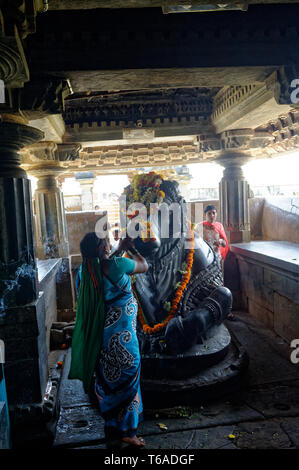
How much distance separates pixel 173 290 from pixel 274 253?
2036 mm

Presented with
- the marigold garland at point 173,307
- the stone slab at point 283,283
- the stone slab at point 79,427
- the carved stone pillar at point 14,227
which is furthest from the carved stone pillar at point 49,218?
the stone slab at point 283,283

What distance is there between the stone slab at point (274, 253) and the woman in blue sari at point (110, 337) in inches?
93.1

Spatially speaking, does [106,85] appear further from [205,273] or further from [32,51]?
[205,273]

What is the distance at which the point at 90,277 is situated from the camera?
2631 mm

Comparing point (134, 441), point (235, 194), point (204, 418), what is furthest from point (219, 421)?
point (235, 194)

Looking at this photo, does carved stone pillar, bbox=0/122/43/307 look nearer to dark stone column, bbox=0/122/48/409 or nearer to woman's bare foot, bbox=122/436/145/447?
dark stone column, bbox=0/122/48/409

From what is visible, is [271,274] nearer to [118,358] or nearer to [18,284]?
[118,358]

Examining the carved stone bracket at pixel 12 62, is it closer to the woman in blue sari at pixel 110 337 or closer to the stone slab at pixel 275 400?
the woman in blue sari at pixel 110 337

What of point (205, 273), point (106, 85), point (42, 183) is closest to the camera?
point (106, 85)

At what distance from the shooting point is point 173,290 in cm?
375

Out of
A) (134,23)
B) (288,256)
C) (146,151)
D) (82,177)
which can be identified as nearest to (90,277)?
(134,23)

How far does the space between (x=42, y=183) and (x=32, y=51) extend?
330 cm

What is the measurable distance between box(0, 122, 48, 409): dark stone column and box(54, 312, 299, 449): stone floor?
0.51 meters
